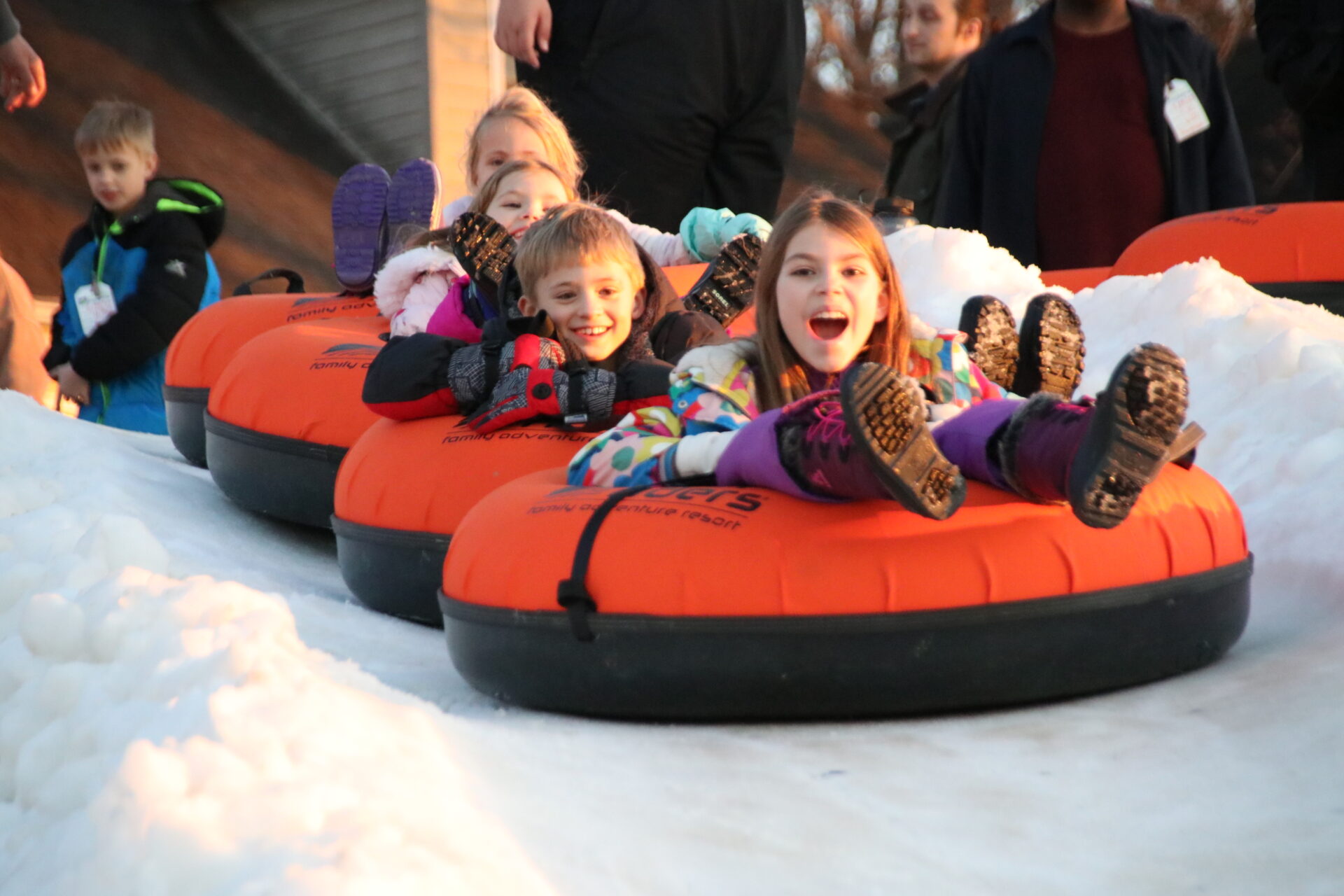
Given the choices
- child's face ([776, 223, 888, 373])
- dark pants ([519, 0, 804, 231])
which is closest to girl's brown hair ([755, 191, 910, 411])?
child's face ([776, 223, 888, 373])

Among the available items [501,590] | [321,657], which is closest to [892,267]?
[501,590]

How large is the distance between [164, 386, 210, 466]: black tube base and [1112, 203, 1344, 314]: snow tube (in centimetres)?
359

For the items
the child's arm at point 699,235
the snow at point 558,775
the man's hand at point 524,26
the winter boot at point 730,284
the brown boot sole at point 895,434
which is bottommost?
the snow at point 558,775

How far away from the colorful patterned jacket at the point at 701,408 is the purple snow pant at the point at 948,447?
190mm

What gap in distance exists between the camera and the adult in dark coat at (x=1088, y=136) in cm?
542

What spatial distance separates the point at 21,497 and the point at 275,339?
3.65ft

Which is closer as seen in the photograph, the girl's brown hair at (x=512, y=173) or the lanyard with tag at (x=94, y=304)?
the girl's brown hair at (x=512, y=173)

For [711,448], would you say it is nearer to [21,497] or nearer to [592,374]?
[592,374]

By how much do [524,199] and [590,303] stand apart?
2.48ft

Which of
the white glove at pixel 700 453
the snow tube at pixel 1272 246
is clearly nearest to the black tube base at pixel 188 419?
the white glove at pixel 700 453

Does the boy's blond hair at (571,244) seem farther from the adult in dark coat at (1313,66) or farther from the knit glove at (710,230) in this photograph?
the adult in dark coat at (1313,66)

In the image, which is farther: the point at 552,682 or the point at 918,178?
the point at 918,178

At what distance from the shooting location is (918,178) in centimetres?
675

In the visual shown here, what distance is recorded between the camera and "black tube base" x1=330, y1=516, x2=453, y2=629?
3.43 metres
